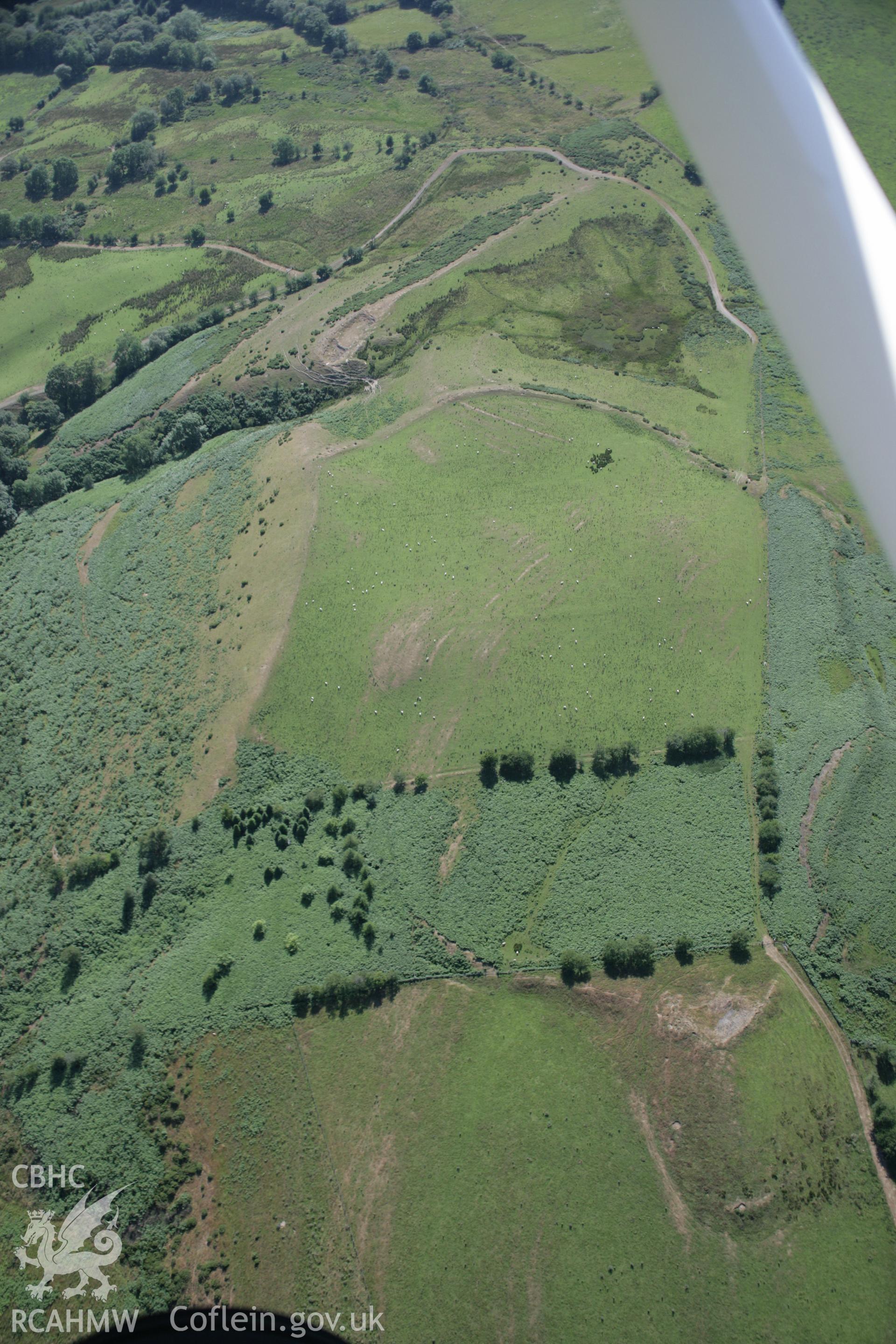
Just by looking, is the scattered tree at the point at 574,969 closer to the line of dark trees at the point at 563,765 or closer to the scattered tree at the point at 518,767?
the line of dark trees at the point at 563,765

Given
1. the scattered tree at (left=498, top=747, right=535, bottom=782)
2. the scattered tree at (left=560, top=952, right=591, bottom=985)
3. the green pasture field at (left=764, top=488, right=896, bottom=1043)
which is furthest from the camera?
the scattered tree at (left=498, top=747, right=535, bottom=782)

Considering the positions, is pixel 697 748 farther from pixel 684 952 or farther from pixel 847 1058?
pixel 847 1058

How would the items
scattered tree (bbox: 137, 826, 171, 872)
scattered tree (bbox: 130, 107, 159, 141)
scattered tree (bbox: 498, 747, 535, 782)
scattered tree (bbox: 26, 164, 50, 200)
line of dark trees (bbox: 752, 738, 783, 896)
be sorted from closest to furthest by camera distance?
line of dark trees (bbox: 752, 738, 783, 896), scattered tree (bbox: 137, 826, 171, 872), scattered tree (bbox: 498, 747, 535, 782), scattered tree (bbox: 26, 164, 50, 200), scattered tree (bbox: 130, 107, 159, 141)

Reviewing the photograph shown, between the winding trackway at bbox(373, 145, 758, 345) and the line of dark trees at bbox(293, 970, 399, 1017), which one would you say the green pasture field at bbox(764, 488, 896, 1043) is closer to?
the line of dark trees at bbox(293, 970, 399, 1017)

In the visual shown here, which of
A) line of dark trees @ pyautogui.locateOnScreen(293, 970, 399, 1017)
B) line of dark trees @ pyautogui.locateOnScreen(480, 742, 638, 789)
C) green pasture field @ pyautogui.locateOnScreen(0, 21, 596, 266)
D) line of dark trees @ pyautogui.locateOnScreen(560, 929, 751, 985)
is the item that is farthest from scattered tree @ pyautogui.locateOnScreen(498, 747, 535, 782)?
green pasture field @ pyautogui.locateOnScreen(0, 21, 596, 266)

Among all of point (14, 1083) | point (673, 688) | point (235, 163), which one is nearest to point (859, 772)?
point (673, 688)

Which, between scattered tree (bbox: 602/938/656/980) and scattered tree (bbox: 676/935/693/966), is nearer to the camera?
scattered tree (bbox: 602/938/656/980)
